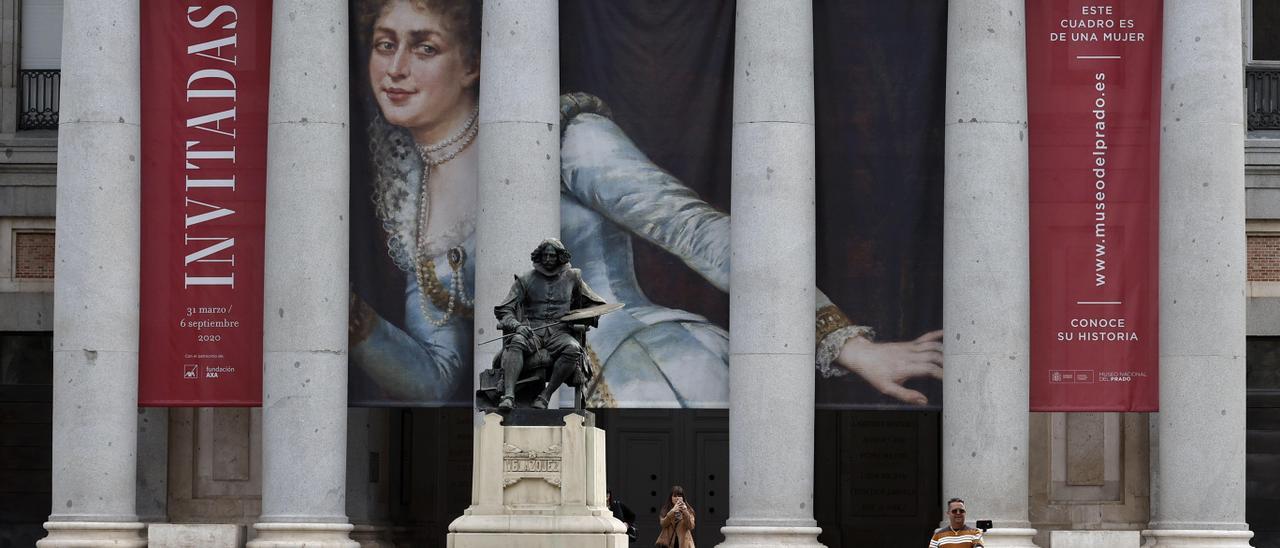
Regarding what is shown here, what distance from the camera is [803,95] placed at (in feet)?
119

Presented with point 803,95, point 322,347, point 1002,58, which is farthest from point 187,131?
point 1002,58

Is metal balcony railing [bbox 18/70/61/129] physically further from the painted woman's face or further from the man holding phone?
the man holding phone

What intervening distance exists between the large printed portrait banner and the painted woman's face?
0.15 feet

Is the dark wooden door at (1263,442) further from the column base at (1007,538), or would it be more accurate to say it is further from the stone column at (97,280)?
the stone column at (97,280)

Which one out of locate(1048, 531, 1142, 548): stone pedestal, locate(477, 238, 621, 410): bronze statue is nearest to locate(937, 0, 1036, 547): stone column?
locate(1048, 531, 1142, 548): stone pedestal

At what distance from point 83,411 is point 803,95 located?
11.3 m

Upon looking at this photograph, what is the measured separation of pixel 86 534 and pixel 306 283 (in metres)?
4.75

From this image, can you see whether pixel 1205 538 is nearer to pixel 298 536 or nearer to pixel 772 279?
pixel 772 279

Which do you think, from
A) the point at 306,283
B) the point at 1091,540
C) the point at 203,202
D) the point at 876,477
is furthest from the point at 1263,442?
the point at 203,202

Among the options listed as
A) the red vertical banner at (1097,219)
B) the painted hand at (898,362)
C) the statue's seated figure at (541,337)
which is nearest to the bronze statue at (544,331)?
the statue's seated figure at (541,337)

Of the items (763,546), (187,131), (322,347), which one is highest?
(187,131)

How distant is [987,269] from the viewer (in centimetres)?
3572

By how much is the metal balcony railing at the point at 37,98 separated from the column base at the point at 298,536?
31.8ft

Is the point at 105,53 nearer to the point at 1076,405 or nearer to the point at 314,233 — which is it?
the point at 314,233
